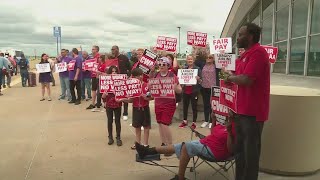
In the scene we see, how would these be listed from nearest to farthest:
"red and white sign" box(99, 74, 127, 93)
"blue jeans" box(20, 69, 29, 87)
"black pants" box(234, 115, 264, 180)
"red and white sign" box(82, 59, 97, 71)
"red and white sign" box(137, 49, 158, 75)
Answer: "black pants" box(234, 115, 264, 180)
"red and white sign" box(99, 74, 127, 93)
"red and white sign" box(137, 49, 158, 75)
"red and white sign" box(82, 59, 97, 71)
"blue jeans" box(20, 69, 29, 87)

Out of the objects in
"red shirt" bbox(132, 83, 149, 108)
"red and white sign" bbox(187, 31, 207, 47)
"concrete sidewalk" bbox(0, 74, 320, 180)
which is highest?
"red and white sign" bbox(187, 31, 207, 47)

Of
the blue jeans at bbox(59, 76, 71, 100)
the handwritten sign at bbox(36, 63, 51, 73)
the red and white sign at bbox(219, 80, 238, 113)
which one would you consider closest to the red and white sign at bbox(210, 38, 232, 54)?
the red and white sign at bbox(219, 80, 238, 113)

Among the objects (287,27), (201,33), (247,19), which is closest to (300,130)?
(201,33)

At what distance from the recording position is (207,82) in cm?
881

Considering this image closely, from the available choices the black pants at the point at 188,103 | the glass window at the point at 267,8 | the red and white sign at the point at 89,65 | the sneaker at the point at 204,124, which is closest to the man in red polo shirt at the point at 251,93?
the sneaker at the point at 204,124

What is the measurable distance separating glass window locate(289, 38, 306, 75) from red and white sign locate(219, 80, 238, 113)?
23.4ft

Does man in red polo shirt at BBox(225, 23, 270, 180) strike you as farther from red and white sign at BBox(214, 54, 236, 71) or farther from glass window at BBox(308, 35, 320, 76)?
glass window at BBox(308, 35, 320, 76)

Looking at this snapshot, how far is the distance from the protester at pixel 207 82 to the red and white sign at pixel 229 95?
426cm

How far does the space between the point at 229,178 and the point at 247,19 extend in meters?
18.9

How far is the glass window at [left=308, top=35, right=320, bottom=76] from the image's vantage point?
9516mm

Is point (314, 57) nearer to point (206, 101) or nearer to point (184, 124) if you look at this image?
point (206, 101)

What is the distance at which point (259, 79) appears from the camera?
156 inches

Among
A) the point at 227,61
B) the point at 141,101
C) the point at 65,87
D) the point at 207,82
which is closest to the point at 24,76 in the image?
the point at 65,87

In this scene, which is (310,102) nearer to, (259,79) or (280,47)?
(259,79)
